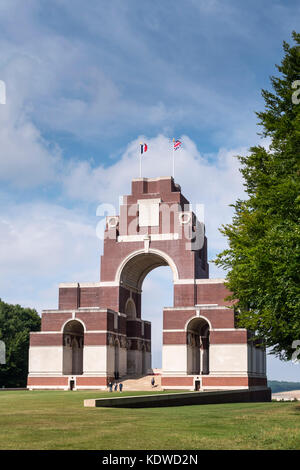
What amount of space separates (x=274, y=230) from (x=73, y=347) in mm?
42696

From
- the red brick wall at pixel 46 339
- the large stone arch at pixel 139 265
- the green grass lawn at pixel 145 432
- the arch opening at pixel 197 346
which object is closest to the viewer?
the green grass lawn at pixel 145 432

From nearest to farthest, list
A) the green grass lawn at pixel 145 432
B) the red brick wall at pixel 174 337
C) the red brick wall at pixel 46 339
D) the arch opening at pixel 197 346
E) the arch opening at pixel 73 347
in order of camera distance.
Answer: the green grass lawn at pixel 145 432
the red brick wall at pixel 174 337
the arch opening at pixel 197 346
the red brick wall at pixel 46 339
the arch opening at pixel 73 347

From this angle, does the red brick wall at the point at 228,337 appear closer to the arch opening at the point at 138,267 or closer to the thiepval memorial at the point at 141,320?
the thiepval memorial at the point at 141,320

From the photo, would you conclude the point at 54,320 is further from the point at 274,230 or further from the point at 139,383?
the point at 274,230

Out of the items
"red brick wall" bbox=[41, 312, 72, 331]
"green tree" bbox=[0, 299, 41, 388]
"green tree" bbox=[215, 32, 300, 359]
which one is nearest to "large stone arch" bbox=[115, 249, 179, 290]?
"red brick wall" bbox=[41, 312, 72, 331]

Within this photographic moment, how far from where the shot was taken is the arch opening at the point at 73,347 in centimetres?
6136

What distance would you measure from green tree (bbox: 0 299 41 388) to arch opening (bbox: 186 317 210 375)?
24.7 m

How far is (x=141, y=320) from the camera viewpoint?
7081 cm

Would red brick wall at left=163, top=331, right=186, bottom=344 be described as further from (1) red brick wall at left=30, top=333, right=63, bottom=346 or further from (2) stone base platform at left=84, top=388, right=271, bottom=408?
(2) stone base platform at left=84, top=388, right=271, bottom=408

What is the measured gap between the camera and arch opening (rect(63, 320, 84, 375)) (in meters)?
61.4

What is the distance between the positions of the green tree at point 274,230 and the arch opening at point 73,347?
32.7 meters

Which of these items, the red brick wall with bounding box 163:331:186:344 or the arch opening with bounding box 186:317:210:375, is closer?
the red brick wall with bounding box 163:331:186:344

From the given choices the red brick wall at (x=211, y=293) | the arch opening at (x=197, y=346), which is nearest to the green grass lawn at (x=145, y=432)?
the arch opening at (x=197, y=346)

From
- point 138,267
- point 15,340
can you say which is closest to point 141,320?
point 138,267
